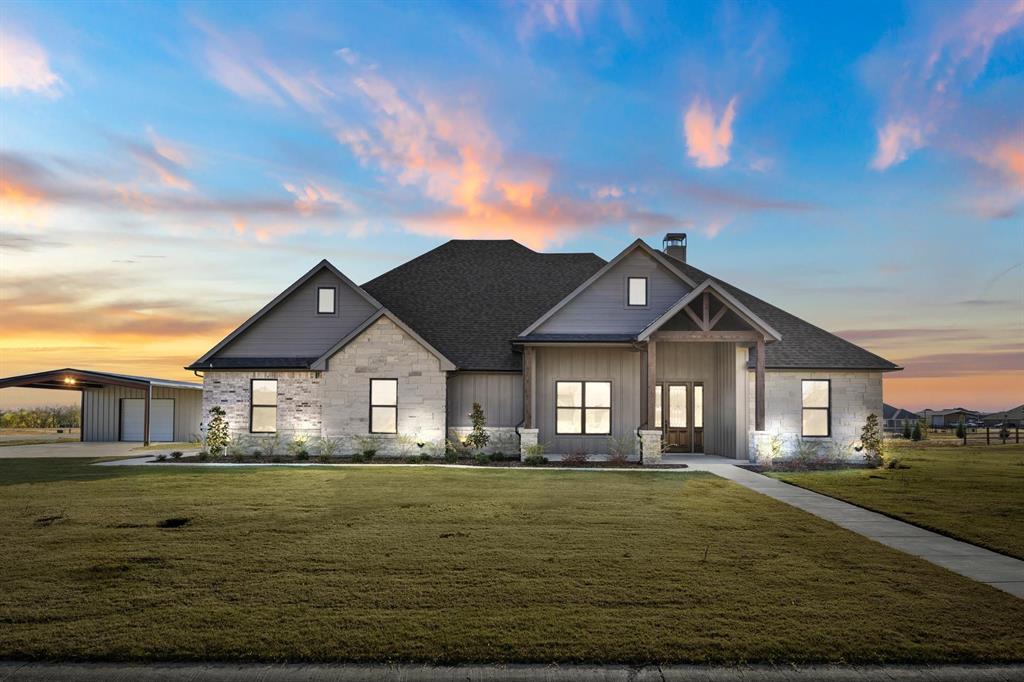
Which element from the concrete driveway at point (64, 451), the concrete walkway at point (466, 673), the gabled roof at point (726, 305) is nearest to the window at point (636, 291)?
the gabled roof at point (726, 305)

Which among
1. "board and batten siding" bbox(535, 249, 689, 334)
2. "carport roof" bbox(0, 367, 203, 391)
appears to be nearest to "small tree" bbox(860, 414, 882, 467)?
"board and batten siding" bbox(535, 249, 689, 334)

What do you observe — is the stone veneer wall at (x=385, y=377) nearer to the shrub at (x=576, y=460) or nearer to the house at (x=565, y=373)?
the house at (x=565, y=373)

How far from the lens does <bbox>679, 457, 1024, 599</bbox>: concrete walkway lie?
8.01 m

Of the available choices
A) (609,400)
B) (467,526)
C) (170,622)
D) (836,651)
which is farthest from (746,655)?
(609,400)

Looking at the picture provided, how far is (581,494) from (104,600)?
9320mm

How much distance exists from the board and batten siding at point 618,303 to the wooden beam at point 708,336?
2.15 meters

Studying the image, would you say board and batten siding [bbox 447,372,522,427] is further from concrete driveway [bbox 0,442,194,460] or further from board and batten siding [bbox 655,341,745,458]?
concrete driveway [bbox 0,442,194,460]

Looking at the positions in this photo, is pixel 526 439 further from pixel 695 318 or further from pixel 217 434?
pixel 217 434

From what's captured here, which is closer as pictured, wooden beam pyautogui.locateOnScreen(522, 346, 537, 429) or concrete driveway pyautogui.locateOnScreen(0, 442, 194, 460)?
wooden beam pyautogui.locateOnScreen(522, 346, 537, 429)

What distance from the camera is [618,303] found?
74.8 feet

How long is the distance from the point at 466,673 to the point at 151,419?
33.8 meters

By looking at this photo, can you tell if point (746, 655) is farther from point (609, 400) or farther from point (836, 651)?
point (609, 400)

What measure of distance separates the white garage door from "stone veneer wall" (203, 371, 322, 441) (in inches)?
493

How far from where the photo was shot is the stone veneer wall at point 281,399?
74.4 feet
